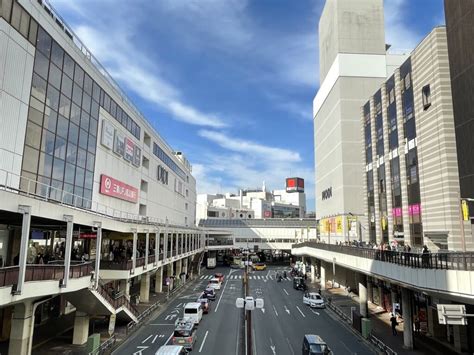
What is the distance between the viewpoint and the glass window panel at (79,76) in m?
31.7

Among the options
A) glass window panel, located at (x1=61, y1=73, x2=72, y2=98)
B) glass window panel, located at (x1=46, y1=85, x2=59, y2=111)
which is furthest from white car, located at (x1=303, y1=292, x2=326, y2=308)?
glass window panel, located at (x1=46, y1=85, x2=59, y2=111)

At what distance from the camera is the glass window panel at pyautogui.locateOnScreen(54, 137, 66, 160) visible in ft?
95.2

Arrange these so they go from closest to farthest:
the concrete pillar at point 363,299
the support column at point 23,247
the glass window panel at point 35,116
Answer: the support column at point 23,247 → the glass window panel at point 35,116 → the concrete pillar at point 363,299

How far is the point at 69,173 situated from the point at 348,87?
50.1 meters

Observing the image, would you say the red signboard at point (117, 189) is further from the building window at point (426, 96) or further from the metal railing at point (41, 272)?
the building window at point (426, 96)

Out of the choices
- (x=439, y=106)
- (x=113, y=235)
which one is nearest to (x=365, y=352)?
(x=439, y=106)

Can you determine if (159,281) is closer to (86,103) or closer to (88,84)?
(86,103)

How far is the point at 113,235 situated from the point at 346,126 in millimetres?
44664

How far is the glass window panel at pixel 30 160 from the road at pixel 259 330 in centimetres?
1388

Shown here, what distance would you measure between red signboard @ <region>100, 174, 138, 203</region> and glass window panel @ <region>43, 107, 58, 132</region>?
Answer: 9630 mm

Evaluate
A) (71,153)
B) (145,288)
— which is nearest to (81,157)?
(71,153)

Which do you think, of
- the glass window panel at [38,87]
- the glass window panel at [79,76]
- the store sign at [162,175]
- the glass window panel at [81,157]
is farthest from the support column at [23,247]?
Result: the store sign at [162,175]

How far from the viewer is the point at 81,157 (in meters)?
33.2

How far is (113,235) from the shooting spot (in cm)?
3522
